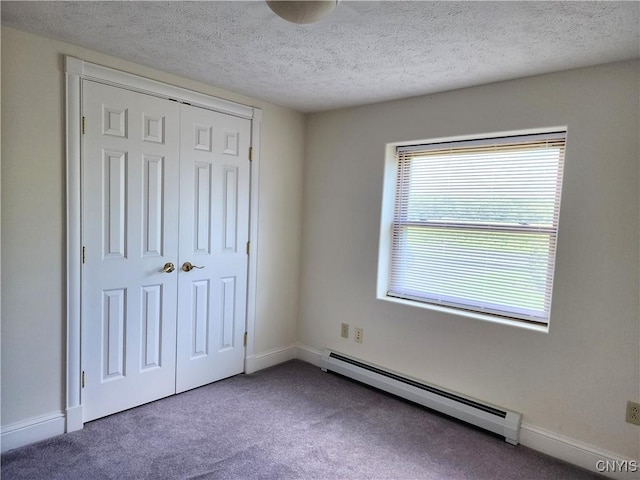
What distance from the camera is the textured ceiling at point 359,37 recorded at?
1.74m

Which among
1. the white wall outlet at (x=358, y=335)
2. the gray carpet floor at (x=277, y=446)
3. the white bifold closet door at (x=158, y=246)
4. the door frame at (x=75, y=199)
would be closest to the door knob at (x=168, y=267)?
the white bifold closet door at (x=158, y=246)

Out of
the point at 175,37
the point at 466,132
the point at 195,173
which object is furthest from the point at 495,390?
the point at 175,37

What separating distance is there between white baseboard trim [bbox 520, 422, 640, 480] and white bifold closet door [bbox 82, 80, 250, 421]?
86.5 inches

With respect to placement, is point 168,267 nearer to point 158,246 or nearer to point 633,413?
point 158,246

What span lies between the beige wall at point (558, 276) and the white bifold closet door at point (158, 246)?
3.40ft

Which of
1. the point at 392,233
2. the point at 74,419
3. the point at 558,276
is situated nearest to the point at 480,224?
the point at 558,276

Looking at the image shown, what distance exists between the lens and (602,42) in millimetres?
1948

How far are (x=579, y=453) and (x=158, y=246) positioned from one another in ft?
9.55

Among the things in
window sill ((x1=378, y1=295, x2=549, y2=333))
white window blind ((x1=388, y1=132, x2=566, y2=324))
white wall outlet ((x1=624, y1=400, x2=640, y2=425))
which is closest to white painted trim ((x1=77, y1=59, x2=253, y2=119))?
white window blind ((x1=388, y1=132, x2=566, y2=324))

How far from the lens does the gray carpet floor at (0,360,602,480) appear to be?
2137mm

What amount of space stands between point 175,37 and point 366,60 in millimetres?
1051

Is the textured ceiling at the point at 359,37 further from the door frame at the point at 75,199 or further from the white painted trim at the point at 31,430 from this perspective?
the white painted trim at the point at 31,430

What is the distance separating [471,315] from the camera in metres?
2.77

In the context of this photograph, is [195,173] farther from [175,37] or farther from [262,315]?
[262,315]
